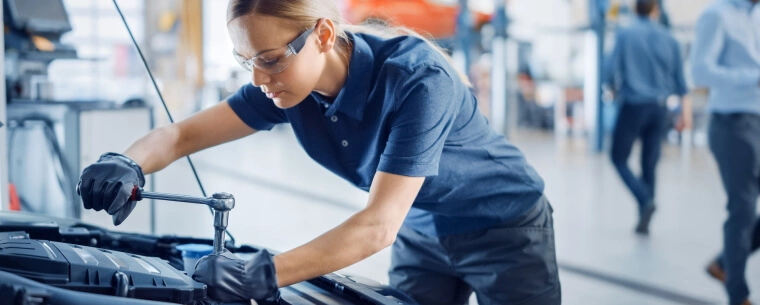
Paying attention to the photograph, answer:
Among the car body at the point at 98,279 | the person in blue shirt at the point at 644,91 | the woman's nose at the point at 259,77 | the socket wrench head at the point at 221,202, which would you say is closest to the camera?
the car body at the point at 98,279

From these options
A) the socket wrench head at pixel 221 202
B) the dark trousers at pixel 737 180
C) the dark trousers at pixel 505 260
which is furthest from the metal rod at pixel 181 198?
the dark trousers at pixel 737 180

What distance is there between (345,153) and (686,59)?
336 inches

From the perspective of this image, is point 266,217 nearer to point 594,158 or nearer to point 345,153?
point 345,153

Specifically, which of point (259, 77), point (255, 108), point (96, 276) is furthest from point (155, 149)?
point (96, 276)

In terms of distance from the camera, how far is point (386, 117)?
1.25 metres

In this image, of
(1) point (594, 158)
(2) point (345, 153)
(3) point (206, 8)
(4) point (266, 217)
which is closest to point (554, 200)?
(4) point (266, 217)

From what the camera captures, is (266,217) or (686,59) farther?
(686,59)

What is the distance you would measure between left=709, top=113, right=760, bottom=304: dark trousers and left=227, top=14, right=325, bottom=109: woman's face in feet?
5.92

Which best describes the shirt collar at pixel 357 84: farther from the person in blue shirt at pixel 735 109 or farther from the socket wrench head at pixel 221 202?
the person in blue shirt at pixel 735 109

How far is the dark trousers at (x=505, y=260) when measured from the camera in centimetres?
147

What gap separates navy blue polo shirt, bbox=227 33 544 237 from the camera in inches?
46.6

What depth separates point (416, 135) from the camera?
1168 mm

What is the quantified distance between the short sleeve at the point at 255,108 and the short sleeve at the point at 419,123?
1.12ft

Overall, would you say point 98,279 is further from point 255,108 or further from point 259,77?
point 255,108
